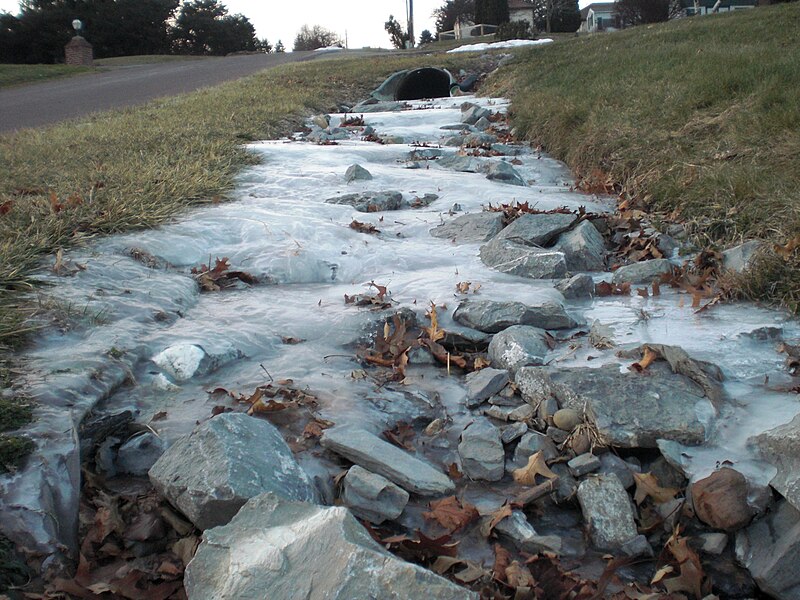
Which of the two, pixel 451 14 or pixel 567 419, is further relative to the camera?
pixel 451 14

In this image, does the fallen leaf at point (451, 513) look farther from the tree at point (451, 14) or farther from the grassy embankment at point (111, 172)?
the tree at point (451, 14)

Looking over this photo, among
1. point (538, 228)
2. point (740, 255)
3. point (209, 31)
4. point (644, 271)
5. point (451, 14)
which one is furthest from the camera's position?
point (451, 14)

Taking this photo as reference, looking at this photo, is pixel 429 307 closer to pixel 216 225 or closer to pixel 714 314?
pixel 714 314

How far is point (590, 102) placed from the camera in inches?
288

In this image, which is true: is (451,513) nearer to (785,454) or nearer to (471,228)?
(785,454)

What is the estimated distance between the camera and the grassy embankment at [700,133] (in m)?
3.98

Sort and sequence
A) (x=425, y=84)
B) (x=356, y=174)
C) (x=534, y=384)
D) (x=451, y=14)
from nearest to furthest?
(x=534, y=384)
(x=356, y=174)
(x=425, y=84)
(x=451, y=14)

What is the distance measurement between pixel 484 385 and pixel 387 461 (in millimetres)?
735

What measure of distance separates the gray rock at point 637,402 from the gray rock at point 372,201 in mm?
3018

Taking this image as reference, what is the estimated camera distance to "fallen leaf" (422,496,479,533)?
2.21 m

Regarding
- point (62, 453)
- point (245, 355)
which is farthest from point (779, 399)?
point (62, 453)

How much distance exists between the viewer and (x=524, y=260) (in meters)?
4.19

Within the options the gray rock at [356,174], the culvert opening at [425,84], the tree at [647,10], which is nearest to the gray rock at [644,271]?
the gray rock at [356,174]

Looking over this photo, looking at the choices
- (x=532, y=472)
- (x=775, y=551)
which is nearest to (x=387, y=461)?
(x=532, y=472)
